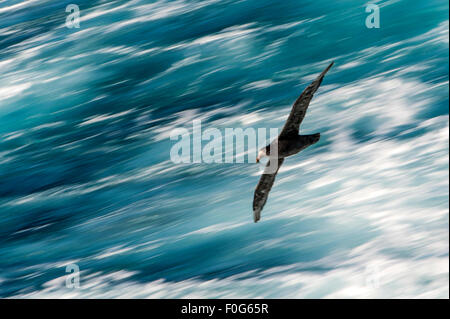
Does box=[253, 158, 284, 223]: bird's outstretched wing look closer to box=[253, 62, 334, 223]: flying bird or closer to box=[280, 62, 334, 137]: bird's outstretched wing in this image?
box=[253, 62, 334, 223]: flying bird

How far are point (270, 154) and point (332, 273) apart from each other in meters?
10.9

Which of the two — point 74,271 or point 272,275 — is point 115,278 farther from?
point 272,275

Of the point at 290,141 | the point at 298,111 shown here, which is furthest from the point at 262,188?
the point at 298,111

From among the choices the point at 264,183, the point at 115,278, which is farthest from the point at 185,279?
the point at 264,183

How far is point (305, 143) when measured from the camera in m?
16.9

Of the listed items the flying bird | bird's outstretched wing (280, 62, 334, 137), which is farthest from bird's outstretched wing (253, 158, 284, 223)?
bird's outstretched wing (280, 62, 334, 137)

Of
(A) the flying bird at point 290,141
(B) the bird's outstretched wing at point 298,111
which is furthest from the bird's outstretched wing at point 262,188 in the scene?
(B) the bird's outstretched wing at point 298,111

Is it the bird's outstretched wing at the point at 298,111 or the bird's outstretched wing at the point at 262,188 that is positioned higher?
the bird's outstretched wing at the point at 298,111

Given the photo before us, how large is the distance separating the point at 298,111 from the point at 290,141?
3.10ft

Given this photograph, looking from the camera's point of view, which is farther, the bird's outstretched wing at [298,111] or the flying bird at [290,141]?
the flying bird at [290,141]

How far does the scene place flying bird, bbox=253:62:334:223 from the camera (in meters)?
16.4

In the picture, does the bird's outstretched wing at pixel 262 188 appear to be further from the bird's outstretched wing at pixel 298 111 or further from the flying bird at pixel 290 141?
the bird's outstretched wing at pixel 298 111

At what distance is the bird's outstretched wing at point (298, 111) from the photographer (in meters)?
16.3
